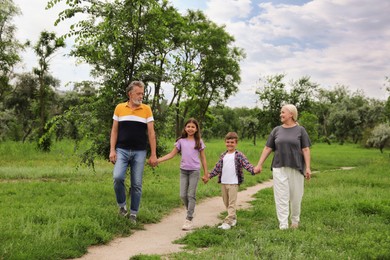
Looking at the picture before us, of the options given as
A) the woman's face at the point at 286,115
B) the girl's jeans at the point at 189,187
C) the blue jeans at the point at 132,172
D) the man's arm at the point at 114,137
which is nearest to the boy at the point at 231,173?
the girl's jeans at the point at 189,187

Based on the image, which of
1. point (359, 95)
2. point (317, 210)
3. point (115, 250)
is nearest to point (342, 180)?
point (317, 210)

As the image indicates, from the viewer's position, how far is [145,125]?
791 cm

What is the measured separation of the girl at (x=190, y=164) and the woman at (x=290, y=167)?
5.19ft

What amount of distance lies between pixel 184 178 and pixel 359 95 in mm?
93946

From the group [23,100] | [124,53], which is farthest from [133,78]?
[23,100]

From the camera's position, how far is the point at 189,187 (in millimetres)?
7859

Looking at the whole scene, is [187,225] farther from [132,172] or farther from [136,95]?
Result: [136,95]

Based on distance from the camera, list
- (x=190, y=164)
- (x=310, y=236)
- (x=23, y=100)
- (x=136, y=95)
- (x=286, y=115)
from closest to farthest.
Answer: (x=310, y=236), (x=286, y=115), (x=136, y=95), (x=190, y=164), (x=23, y=100)

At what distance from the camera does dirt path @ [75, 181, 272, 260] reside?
595cm

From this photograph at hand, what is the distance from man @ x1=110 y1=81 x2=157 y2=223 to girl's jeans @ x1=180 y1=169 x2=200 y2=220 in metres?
0.72

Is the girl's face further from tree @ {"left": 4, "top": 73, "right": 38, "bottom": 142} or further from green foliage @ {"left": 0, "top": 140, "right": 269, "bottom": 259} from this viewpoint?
tree @ {"left": 4, "top": 73, "right": 38, "bottom": 142}

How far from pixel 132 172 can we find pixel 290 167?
10.7 ft

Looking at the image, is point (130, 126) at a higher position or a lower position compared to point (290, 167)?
higher

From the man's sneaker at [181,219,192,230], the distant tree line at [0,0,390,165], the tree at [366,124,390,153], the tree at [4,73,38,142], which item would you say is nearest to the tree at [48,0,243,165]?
the distant tree line at [0,0,390,165]
